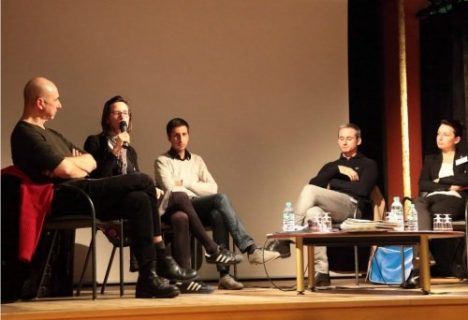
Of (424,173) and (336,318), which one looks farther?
(424,173)

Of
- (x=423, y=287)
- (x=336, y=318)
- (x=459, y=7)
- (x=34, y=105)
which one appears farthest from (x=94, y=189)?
(x=459, y=7)

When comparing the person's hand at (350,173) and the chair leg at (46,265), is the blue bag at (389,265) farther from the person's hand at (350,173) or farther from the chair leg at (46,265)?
the chair leg at (46,265)

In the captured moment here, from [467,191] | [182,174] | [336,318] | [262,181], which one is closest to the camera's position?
[336,318]

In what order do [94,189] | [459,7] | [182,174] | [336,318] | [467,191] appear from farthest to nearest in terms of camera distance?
[459,7] → [467,191] → [182,174] → [94,189] → [336,318]

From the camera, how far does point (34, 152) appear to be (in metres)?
3.51

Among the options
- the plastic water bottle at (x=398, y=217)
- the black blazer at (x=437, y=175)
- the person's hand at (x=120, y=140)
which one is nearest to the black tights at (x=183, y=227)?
the person's hand at (x=120, y=140)

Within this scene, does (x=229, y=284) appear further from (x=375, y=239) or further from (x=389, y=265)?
(x=389, y=265)

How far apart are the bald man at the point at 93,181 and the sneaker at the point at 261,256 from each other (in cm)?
81

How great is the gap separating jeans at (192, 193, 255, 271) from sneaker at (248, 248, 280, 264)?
7 cm

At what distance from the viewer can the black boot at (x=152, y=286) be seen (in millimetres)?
3512

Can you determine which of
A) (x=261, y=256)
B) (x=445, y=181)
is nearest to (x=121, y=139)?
(x=261, y=256)

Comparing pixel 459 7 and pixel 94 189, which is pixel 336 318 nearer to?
pixel 94 189

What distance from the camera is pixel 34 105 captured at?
3.70 m

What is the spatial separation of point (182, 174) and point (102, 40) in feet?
3.77
